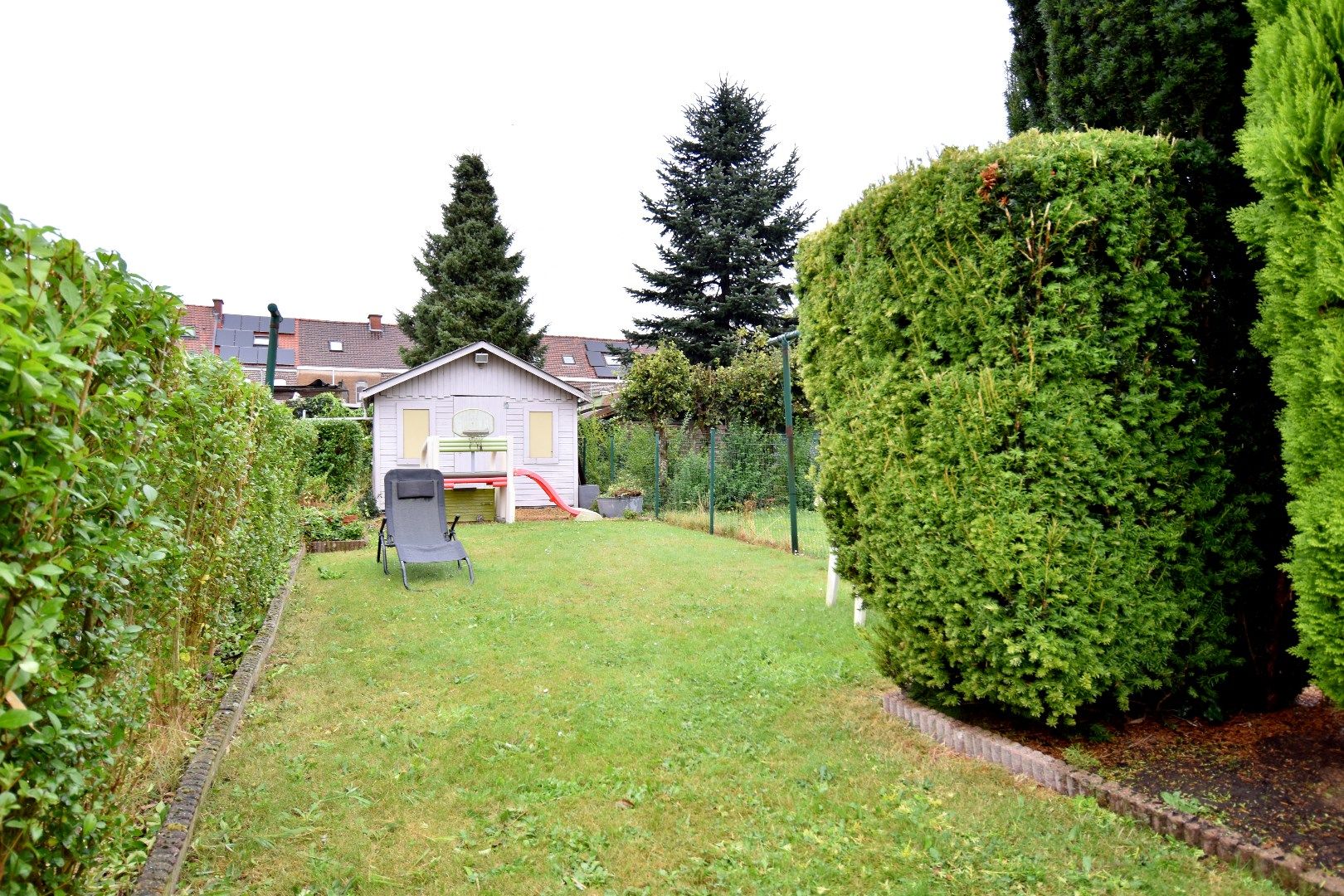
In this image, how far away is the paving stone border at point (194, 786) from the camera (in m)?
2.44

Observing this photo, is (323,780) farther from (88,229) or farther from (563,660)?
(88,229)

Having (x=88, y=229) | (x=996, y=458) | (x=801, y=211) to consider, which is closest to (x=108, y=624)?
(x=88, y=229)

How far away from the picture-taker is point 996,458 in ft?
11.3

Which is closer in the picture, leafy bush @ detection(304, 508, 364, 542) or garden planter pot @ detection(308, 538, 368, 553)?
garden planter pot @ detection(308, 538, 368, 553)

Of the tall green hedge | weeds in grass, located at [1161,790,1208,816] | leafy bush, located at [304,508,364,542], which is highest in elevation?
the tall green hedge

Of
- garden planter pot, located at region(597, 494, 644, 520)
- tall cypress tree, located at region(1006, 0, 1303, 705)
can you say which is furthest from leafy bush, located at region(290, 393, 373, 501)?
tall cypress tree, located at region(1006, 0, 1303, 705)

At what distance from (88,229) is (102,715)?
1.30m

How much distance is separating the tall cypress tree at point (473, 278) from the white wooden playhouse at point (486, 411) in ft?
35.6

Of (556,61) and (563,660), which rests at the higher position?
(556,61)

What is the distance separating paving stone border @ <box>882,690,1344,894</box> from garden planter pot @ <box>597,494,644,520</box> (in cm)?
1180

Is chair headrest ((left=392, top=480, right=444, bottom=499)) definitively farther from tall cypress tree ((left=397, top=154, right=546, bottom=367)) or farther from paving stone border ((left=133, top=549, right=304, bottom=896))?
tall cypress tree ((left=397, top=154, right=546, bottom=367))

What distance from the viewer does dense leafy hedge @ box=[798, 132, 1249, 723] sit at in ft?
11.0

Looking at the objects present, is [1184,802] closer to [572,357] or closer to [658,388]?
[658,388]

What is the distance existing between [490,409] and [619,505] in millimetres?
4280
